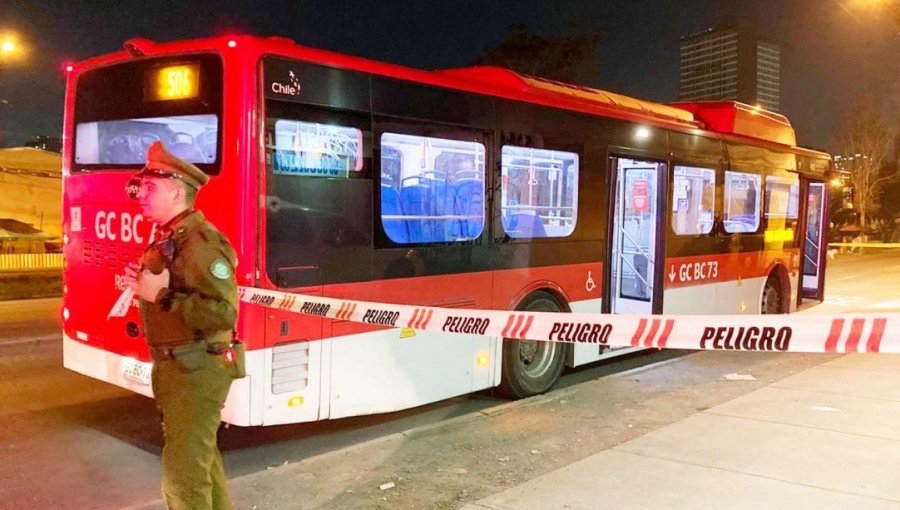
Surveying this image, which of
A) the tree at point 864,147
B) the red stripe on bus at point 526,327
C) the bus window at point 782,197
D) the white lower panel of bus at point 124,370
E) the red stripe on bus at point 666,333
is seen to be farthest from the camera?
the tree at point 864,147

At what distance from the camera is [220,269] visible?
3.34m

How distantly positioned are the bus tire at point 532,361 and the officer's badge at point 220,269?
4.36 metres

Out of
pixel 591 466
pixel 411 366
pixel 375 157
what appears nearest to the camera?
pixel 591 466

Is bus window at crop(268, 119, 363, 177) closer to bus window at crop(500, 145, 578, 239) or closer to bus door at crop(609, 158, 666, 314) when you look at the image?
bus window at crop(500, 145, 578, 239)

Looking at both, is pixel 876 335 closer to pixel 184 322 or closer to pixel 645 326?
pixel 645 326

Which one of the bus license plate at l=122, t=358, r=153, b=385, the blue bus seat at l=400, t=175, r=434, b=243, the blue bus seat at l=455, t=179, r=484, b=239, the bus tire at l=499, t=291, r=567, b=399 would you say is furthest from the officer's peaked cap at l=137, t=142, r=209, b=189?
the bus tire at l=499, t=291, r=567, b=399

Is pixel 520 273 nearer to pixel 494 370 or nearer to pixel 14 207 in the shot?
pixel 494 370

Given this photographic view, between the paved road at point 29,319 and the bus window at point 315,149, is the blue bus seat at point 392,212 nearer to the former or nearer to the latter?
the bus window at point 315,149

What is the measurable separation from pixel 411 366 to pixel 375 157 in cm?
175

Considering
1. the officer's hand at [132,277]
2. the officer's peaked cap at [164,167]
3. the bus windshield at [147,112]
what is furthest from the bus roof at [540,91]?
the officer's hand at [132,277]

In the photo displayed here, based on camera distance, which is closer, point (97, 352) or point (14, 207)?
point (97, 352)

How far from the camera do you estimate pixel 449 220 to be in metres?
6.64

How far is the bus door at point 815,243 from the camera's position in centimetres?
1382

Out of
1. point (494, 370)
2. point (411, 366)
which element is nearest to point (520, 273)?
point (494, 370)
